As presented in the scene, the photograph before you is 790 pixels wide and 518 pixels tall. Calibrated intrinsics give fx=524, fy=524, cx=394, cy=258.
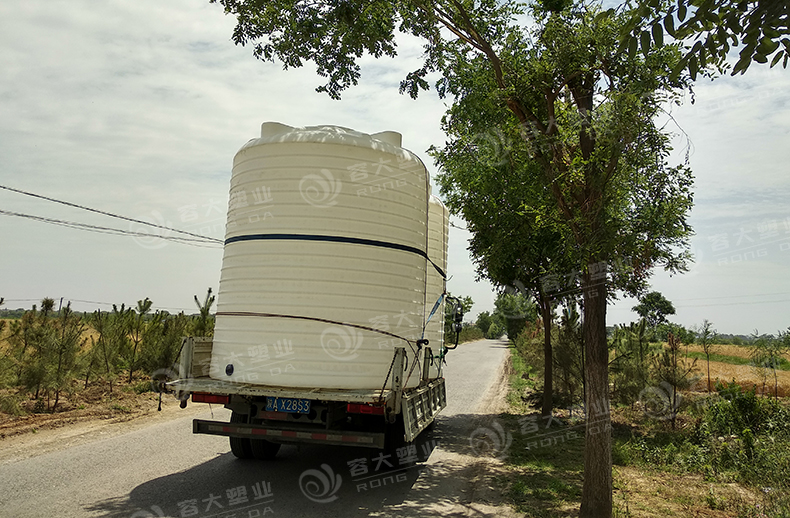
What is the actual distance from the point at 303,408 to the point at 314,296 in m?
1.24

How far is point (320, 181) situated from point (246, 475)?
381 centimetres

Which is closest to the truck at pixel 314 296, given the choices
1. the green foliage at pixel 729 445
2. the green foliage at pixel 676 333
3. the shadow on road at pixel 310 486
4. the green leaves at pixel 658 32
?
the shadow on road at pixel 310 486

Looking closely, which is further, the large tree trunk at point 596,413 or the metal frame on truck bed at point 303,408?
the metal frame on truck bed at point 303,408

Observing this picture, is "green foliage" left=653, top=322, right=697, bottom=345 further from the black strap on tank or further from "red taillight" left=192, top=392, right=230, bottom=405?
"red taillight" left=192, top=392, right=230, bottom=405

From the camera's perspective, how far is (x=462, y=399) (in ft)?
51.1

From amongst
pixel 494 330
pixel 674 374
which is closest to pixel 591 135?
pixel 674 374

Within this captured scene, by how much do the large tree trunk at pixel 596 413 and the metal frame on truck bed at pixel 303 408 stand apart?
6.55ft

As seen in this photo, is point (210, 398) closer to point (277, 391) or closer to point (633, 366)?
point (277, 391)

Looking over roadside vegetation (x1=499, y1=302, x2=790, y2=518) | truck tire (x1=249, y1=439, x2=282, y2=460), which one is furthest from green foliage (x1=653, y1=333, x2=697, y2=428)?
truck tire (x1=249, y1=439, x2=282, y2=460)

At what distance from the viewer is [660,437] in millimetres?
9484

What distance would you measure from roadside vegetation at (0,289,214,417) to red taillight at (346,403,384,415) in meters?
6.88

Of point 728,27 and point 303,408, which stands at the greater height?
point 728,27

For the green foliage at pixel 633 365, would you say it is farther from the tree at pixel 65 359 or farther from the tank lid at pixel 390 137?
the tree at pixel 65 359

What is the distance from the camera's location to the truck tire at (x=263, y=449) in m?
7.23
